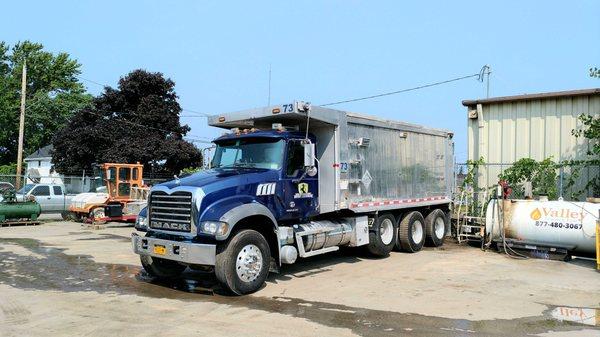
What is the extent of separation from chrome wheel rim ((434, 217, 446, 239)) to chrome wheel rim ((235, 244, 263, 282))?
7313 millimetres

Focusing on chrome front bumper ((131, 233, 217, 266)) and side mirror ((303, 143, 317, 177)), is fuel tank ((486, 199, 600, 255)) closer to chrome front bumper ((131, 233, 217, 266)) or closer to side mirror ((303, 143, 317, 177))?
side mirror ((303, 143, 317, 177))

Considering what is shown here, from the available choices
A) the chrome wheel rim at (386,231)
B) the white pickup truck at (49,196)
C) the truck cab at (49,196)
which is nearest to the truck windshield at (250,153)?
the chrome wheel rim at (386,231)

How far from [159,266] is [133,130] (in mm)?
24358

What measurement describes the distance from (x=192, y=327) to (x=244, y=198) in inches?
107

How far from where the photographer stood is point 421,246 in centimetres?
1377

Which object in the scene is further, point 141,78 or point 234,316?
point 141,78

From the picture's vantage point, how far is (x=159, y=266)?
9492 mm

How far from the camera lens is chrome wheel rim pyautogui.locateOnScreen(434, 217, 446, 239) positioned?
14.5 meters

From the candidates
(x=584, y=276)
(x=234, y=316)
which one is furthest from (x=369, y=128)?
(x=234, y=316)

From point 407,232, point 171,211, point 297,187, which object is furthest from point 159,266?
point 407,232

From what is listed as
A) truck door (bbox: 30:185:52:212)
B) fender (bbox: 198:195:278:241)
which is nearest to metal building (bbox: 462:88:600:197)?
fender (bbox: 198:195:278:241)

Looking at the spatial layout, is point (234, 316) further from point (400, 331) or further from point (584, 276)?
point (584, 276)

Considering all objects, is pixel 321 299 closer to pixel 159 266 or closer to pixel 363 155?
pixel 159 266

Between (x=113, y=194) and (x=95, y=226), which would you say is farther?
(x=113, y=194)
